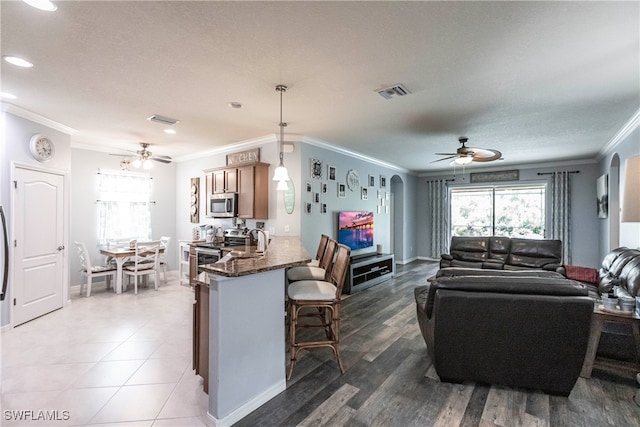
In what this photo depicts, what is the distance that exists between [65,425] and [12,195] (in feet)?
10.3

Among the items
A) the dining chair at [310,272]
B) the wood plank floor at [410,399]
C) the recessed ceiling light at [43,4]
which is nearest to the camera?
the recessed ceiling light at [43,4]

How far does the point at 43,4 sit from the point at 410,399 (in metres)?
3.53

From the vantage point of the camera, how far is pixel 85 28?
202 centimetres

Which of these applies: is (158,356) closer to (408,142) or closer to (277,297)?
(277,297)

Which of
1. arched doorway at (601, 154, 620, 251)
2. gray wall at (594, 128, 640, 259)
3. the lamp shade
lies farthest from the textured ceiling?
arched doorway at (601, 154, 620, 251)

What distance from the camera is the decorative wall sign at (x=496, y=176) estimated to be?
→ 7.57m

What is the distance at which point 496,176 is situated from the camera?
7797mm

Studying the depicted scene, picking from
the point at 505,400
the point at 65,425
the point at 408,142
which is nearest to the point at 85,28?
the point at 65,425

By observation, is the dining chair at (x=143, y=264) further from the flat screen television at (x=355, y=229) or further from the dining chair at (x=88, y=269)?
the flat screen television at (x=355, y=229)

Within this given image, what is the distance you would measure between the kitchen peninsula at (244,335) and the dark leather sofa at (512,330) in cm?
125

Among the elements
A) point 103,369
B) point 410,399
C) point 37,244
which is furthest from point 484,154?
point 37,244

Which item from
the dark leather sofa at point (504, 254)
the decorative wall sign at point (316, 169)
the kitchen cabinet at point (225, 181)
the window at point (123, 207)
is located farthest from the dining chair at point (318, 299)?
the window at point (123, 207)

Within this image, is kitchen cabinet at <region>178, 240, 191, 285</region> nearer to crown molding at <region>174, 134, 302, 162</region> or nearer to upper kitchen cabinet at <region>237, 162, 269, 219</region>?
upper kitchen cabinet at <region>237, 162, 269, 219</region>

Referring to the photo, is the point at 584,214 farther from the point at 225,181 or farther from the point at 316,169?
the point at 225,181
